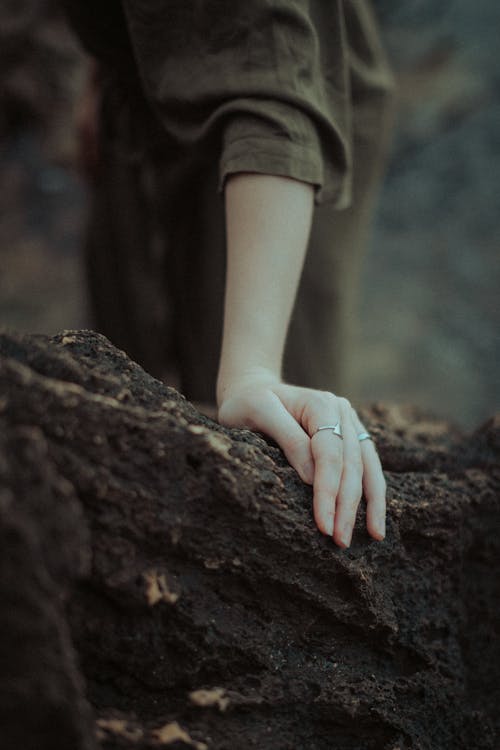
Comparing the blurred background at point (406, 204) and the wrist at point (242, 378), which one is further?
the blurred background at point (406, 204)

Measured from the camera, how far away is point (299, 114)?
3.44 feet

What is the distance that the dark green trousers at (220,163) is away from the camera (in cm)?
104

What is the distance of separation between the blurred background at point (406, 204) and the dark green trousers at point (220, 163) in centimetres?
156

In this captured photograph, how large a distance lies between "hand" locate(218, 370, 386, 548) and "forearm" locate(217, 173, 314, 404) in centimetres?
9

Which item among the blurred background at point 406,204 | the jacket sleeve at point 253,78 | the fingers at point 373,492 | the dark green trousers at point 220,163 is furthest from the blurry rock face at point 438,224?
the fingers at point 373,492

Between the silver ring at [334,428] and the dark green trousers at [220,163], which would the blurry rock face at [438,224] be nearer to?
the dark green trousers at [220,163]

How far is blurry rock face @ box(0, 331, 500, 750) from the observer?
0.61 m

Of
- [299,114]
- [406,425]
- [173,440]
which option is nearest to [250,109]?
[299,114]

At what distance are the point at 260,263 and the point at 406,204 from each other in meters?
3.34

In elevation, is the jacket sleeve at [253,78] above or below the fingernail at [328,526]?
above

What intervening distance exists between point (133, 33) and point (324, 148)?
36 centimetres

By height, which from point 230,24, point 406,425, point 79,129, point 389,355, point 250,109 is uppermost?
point 389,355

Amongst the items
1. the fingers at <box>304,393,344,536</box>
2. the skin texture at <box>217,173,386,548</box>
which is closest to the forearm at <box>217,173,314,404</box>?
the skin texture at <box>217,173,386,548</box>

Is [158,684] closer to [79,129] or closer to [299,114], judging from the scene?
[299,114]
